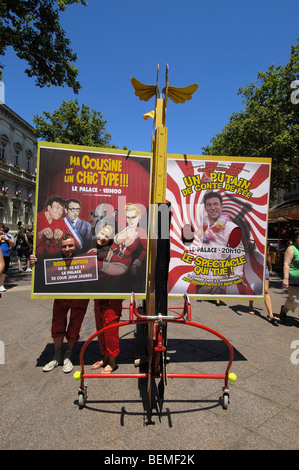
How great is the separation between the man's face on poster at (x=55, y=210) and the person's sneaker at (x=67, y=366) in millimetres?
1866

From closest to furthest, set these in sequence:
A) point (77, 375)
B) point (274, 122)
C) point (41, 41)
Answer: point (77, 375)
point (41, 41)
point (274, 122)

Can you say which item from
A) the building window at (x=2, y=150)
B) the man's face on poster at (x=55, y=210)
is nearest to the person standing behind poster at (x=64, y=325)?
the man's face on poster at (x=55, y=210)

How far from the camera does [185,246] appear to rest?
3.81 meters

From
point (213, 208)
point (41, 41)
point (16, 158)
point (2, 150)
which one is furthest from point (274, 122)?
point (16, 158)

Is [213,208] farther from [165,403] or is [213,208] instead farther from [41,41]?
[41,41]

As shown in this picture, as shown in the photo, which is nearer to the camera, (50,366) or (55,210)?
(55,210)

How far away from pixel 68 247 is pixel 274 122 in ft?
59.3

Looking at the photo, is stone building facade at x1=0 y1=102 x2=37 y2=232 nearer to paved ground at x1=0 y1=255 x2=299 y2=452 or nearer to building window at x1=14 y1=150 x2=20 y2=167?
building window at x1=14 y1=150 x2=20 y2=167

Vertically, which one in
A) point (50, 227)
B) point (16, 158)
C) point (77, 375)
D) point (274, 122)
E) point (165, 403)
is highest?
point (16, 158)

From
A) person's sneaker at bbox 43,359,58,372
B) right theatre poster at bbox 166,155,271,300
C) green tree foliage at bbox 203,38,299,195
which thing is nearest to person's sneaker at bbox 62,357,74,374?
person's sneaker at bbox 43,359,58,372

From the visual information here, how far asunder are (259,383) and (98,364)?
203cm

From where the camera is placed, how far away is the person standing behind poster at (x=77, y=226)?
3512mm

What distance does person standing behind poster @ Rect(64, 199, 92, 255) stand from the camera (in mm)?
3512

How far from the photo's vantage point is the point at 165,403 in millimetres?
3160
